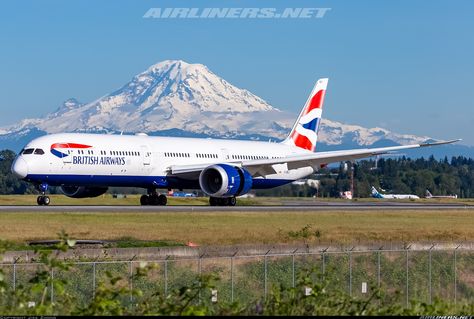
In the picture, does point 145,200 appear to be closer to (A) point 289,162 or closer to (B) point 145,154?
(B) point 145,154

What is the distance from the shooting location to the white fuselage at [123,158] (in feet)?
212

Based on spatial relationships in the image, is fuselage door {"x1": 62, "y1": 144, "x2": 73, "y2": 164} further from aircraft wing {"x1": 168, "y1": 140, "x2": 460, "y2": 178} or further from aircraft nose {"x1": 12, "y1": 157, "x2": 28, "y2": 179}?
aircraft wing {"x1": 168, "y1": 140, "x2": 460, "y2": 178}

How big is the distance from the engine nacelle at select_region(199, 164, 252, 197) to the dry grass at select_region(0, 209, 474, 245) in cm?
453

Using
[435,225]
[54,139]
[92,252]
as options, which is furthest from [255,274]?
[54,139]

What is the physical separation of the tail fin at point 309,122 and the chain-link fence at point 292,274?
39534 millimetres

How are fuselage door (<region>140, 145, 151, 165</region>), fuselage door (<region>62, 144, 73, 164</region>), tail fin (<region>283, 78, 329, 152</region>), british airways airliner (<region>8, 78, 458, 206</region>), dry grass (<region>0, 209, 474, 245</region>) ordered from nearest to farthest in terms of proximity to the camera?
1. dry grass (<region>0, 209, 474, 245</region>)
2. fuselage door (<region>62, 144, 73, 164</region>)
3. british airways airliner (<region>8, 78, 458, 206</region>)
4. fuselage door (<region>140, 145, 151, 165</region>)
5. tail fin (<region>283, 78, 329, 152</region>)

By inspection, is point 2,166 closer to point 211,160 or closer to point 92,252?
point 211,160

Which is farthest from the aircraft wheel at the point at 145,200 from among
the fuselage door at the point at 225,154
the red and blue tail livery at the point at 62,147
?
the red and blue tail livery at the point at 62,147

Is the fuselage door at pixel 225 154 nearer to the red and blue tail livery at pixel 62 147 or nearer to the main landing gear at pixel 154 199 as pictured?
the main landing gear at pixel 154 199

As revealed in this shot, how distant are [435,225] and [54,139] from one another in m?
22.4

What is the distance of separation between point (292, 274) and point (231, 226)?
2019 centimetres

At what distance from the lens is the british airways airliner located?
6475cm

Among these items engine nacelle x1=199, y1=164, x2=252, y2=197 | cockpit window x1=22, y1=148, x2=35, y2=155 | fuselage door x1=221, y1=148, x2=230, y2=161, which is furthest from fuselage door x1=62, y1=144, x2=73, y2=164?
fuselage door x1=221, y1=148, x2=230, y2=161

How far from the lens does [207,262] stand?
40.4 m
